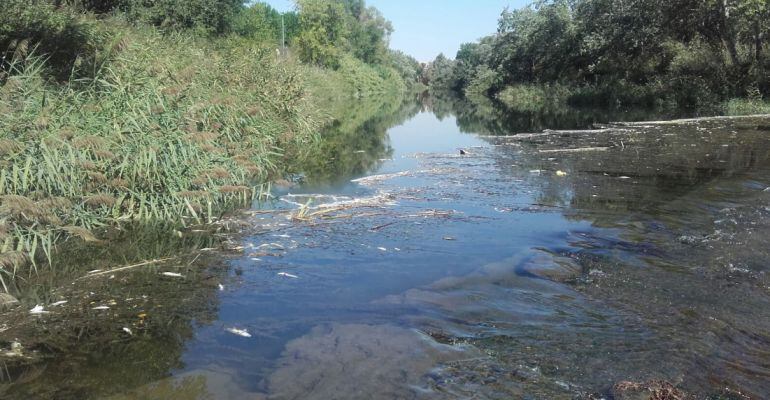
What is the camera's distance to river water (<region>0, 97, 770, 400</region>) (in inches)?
159

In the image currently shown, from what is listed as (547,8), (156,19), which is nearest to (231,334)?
(156,19)

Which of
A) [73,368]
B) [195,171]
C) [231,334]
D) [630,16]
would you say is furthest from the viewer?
[630,16]

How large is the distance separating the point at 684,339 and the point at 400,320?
7.25ft

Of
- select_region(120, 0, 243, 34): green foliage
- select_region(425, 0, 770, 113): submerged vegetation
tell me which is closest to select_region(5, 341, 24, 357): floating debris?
select_region(120, 0, 243, 34): green foliage

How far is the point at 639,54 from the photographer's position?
42469mm

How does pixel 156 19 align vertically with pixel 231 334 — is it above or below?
above

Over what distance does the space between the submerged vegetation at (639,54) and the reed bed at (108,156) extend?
2580cm

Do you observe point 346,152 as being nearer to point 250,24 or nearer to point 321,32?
point 250,24

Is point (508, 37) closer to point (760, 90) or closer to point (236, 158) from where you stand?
point (760, 90)

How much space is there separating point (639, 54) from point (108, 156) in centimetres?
4235

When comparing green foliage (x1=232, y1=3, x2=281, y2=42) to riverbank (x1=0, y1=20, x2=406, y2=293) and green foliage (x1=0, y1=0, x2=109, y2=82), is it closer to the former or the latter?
green foliage (x1=0, y1=0, x2=109, y2=82)

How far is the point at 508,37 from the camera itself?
73.6 meters

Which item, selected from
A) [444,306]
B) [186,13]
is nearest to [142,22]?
[186,13]

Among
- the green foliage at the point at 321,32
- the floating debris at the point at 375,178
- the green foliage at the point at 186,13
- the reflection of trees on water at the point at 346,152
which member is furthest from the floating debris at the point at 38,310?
the green foliage at the point at 321,32
